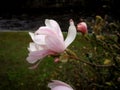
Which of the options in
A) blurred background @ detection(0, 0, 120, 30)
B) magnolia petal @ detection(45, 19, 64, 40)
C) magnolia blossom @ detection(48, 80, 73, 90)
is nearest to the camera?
magnolia blossom @ detection(48, 80, 73, 90)

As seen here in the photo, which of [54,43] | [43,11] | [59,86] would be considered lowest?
[43,11]

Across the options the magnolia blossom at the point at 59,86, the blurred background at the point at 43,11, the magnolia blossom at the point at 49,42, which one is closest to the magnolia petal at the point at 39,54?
the magnolia blossom at the point at 49,42

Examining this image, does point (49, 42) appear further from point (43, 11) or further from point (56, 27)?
→ point (43, 11)

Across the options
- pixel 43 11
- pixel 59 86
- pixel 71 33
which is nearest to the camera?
pixel 59 86

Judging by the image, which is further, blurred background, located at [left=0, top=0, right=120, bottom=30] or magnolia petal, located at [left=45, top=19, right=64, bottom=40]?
blurred background, located at [left=0, top=0, right=120, bottom=30]

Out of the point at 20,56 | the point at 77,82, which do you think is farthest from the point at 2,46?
the point at 77,82

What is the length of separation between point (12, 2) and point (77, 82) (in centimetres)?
1863

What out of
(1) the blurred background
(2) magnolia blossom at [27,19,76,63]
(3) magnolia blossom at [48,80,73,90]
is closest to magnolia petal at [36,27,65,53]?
(2) magnolia blossom at [27,19,76,63]

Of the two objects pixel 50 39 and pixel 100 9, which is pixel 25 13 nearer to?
pixel 100 9

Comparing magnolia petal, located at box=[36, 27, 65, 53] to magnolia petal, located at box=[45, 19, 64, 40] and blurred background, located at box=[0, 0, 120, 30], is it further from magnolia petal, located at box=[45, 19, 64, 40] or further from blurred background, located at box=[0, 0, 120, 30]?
blurred background, located at box=[0, 0, 120, 30]

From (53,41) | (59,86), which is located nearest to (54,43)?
(53,41)

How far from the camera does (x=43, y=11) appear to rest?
70.1 feet

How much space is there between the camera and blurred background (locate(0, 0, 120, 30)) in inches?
709

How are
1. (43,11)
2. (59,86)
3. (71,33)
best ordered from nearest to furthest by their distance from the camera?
(59,86) → (71,33) → (43,11)
